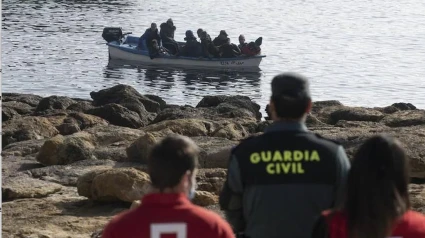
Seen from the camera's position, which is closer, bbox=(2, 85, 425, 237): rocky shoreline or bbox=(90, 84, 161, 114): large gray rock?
bbox=(2, 85, 425, 237): rocky shoreline

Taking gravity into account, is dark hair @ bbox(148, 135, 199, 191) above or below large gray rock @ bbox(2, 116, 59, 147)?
above

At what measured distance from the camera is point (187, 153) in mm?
3953

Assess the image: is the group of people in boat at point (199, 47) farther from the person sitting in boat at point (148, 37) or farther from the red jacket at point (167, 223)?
the red jacket at point (167, 223)

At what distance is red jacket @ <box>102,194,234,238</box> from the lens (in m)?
3.94

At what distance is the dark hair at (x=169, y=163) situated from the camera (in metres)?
3.93

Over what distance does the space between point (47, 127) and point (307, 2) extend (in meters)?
65.1

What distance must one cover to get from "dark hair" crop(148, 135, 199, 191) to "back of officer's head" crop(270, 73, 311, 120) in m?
0.53

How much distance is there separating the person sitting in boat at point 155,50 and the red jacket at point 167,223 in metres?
32.6

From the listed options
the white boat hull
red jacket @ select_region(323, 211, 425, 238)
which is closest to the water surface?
the white boat hull

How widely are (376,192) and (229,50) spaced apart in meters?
33.0

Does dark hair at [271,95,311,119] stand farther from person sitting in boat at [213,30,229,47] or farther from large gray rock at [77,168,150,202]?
person sitting in boat at [213,30,229,47]

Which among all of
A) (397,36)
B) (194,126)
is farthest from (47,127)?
(397,36)

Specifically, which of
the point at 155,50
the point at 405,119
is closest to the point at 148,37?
the point at 155,50

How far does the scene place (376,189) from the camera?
12.6 feet
